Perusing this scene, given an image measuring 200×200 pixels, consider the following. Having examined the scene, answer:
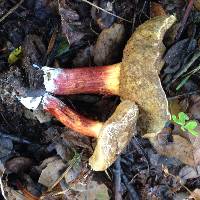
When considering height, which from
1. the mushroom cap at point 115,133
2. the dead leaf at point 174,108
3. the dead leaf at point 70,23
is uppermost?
the dead leaf at point 70,23

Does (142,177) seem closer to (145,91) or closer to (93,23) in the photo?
(145,91)

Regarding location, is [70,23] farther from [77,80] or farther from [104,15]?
[77,80]

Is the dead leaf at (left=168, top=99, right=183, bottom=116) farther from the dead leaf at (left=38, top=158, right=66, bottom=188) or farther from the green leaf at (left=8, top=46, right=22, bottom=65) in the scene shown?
the green leaf at (left=8, top=46, right=22, bottom=65)

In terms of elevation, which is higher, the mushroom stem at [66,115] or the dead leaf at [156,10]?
the dead leaf at [156,10]

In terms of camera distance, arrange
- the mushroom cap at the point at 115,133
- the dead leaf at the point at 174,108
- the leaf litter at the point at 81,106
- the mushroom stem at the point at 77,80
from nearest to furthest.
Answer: the mushroom cap at the point at 115,133 → the mushroom stem at the point at 77,80 → the leaf litter at the point at 81,106 → the dead leaf at the point at 174,108

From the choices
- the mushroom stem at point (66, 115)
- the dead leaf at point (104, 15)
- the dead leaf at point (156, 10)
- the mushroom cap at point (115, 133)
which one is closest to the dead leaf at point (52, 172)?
the mushroom stem at point (66, 115)

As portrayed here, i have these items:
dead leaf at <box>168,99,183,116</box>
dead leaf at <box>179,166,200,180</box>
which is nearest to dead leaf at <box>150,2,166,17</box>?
dead leaf at <box>168,99,183,116</box>

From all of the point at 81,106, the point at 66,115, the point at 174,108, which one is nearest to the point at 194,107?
the point at 174,108

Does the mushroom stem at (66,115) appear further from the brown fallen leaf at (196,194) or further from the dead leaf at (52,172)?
the brown fallen leaf at (196,194)
